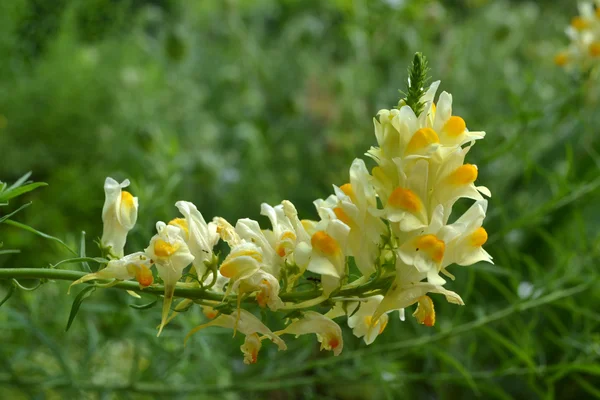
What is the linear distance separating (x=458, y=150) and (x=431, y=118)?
0.08 ft

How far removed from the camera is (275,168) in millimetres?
1579

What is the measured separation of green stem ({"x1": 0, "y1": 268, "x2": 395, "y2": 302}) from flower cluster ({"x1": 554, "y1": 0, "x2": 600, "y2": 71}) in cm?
65

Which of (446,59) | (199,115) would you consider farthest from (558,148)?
(199,115)

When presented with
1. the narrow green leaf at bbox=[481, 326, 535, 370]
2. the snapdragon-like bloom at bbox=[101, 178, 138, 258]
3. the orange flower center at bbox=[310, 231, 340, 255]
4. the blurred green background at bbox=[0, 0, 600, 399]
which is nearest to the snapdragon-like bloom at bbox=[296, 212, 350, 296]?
the orange flower center at bbox=[310, 231, 340, 255]

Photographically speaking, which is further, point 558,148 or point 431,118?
point 558,148

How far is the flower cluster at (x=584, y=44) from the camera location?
918 mm

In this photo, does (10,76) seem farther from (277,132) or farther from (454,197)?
(454,197)

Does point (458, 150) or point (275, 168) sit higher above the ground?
point (275, 168)

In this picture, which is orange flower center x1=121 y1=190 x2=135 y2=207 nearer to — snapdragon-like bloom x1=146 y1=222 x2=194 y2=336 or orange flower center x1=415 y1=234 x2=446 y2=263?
snapdragon-like bloom x1=146 y1=222 x2=194 y2=336

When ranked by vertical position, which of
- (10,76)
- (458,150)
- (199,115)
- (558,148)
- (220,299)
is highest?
(558,148)

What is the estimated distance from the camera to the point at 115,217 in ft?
1.37

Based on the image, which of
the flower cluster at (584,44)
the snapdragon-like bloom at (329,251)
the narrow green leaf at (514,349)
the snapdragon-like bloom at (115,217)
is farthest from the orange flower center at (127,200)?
the flower cluster at (584,44)

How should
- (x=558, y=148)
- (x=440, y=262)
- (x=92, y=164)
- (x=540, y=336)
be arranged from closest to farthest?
(x=440, y=262) < (x=540, y=336) < (x=558, y=148) < (x=92, y=164)

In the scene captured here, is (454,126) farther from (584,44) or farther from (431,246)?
(584,44)
